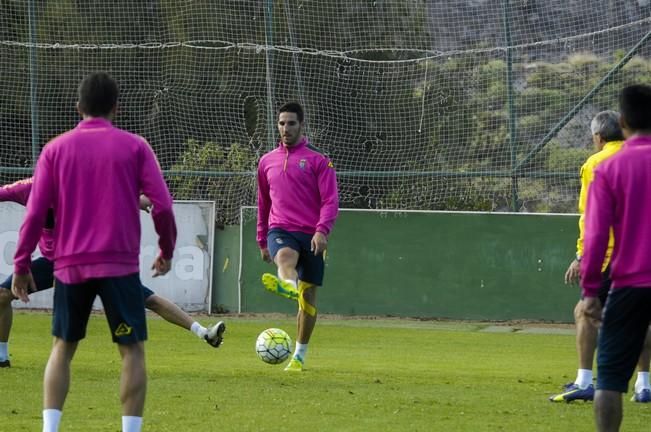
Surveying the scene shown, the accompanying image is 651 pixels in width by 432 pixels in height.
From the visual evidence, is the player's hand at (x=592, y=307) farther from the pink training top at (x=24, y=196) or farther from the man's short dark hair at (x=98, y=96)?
the pink training top at (x=24, y=196)

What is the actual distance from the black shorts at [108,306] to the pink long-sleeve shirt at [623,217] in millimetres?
2316

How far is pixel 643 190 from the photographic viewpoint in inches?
256

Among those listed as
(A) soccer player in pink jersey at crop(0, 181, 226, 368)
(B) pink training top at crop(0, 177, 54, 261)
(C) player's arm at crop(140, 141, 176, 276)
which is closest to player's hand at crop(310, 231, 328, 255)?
(A) soccer player in pink jersey at crop(0, 181, 226, 368)

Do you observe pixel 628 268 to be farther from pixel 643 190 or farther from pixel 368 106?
pixel 368 106

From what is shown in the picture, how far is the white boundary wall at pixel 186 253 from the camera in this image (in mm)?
19844

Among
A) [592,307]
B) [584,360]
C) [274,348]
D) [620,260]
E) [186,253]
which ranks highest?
[620,260]

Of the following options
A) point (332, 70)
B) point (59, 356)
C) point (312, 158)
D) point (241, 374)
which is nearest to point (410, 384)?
point (241, 374)

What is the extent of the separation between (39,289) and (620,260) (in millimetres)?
5803

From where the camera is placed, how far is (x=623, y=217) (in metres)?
6.55

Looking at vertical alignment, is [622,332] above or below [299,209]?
above

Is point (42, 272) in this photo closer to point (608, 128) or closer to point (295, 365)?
point (295, 365)

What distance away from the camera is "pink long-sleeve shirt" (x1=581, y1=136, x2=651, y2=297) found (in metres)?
6.50

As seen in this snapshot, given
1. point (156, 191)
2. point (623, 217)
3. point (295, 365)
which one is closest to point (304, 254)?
point (295, 365)

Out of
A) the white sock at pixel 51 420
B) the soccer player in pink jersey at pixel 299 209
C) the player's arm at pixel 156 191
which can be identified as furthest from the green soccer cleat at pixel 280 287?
the white sock at pixel 51 420
